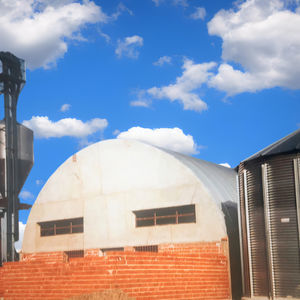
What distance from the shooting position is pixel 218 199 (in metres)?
18.2

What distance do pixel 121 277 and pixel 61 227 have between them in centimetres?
1056

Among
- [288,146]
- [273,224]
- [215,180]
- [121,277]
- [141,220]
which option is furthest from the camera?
[215,180]

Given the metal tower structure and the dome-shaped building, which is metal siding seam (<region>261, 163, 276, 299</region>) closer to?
the dome-shaped building

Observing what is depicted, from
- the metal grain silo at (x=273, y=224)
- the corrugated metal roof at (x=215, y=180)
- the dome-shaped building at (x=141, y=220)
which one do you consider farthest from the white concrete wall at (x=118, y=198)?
the metal grain silo at (x=273, y=224)

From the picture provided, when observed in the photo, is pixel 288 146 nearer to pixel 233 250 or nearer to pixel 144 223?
pixel 233 250

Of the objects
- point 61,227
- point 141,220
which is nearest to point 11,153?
point 61,227

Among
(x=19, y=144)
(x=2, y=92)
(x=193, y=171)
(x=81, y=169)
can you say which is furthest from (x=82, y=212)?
(x=2, y=92)

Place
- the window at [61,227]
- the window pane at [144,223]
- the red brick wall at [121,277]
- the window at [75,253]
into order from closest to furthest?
the red brick wall at [121,277] → the window pane at [144,223] → the window at [75,253] → the window at [61,227]

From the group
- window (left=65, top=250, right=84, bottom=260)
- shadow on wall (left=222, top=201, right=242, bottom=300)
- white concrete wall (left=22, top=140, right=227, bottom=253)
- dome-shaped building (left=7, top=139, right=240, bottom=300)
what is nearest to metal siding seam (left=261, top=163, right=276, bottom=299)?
dome-shaped building (left=7, top=139, right=240, bottom=300)

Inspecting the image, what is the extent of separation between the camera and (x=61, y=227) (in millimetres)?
21719

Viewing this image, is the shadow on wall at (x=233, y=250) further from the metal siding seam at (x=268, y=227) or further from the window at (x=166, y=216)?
the metal siding seam at (x=268, y=227)

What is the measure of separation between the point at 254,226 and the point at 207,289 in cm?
235

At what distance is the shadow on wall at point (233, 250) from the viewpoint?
16938 mm

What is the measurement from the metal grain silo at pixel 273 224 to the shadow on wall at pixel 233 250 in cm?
182
